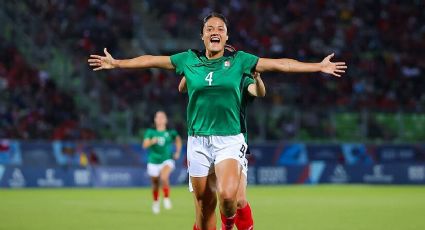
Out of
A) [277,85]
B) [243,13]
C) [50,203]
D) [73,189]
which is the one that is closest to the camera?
[50,203]

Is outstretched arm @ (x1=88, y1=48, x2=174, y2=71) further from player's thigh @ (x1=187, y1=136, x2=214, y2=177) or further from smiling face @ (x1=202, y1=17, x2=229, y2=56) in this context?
player's thigh @ (x1=187, y1=136, x2=214, y2=177)

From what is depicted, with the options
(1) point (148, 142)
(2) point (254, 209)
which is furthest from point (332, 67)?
(1) point (148, 142)

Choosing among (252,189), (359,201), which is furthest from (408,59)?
(359,201)

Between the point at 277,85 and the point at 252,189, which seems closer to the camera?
the point at 252,189

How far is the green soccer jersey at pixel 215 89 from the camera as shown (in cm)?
892

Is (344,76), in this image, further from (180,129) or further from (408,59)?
(180,129)

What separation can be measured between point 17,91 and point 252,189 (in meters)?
8.38

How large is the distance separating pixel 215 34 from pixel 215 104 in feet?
2.40

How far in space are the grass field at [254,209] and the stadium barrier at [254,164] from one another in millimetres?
1195

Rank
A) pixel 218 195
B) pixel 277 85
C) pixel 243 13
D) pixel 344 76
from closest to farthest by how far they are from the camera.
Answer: pixel 218 195 → pixel 277 85 → pixel 344 76 → pixel 243 13

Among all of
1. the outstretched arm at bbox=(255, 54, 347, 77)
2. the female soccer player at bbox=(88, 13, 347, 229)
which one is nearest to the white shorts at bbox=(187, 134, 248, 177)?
the female soccer player at bbox=(88, 13, 347, 229)

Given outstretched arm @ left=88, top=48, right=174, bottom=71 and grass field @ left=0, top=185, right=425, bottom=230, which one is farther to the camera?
grass field @ left=0, top=185, right=425, bottom=230

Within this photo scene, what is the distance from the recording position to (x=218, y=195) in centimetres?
891

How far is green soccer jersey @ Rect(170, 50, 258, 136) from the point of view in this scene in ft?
29.3
